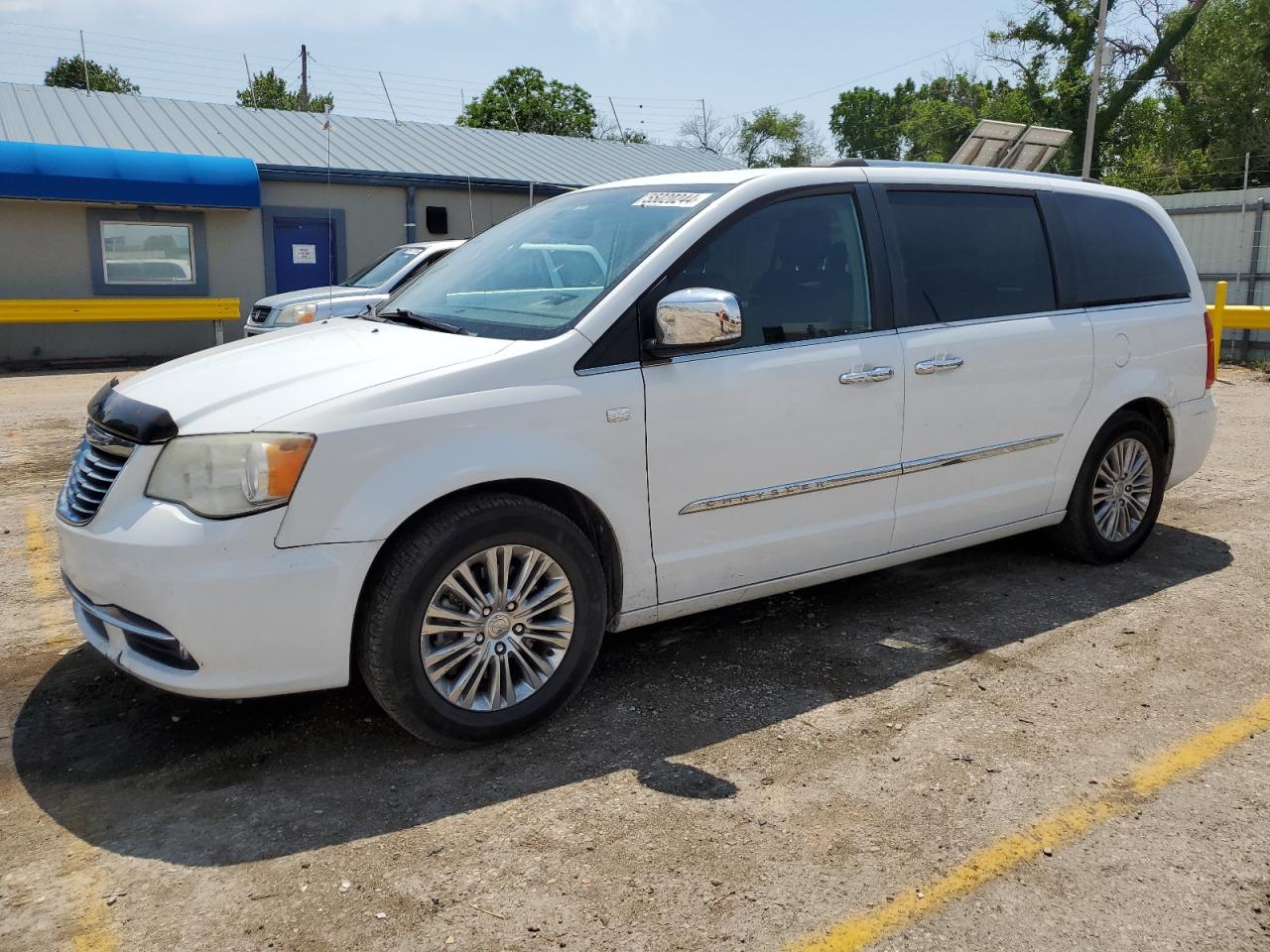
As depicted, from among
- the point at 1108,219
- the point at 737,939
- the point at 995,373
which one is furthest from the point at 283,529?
the point at 1108,219

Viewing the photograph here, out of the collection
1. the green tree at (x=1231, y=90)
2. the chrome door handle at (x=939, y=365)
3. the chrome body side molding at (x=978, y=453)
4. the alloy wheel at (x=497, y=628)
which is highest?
the green tree at (x=1231, y=90)

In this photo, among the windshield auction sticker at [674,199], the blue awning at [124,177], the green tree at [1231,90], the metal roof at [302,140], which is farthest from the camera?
the green tree at [1231,90]

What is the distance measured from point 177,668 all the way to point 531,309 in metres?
1.69

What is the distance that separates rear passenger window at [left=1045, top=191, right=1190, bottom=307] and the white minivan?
0.08ft

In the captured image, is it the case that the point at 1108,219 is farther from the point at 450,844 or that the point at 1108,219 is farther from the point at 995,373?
the point at 450,844

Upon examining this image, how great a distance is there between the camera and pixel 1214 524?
21.2ft

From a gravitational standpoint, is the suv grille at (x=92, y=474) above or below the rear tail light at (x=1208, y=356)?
below

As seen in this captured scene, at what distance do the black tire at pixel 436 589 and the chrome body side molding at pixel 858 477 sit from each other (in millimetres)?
505

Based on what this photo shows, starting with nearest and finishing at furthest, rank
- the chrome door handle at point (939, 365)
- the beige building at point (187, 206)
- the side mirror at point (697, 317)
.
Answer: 1. the side mirror at point (697, 317)
2. the chrome door handle at point (939, 365)
3. the beige building at point (187, 206)

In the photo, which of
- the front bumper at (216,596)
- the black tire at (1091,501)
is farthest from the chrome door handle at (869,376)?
the front bumper at (216,596)

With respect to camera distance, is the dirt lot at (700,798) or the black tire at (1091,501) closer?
the dirt lot at (700,798)

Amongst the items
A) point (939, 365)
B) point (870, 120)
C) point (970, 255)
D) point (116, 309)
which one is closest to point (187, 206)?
point (116, 309)

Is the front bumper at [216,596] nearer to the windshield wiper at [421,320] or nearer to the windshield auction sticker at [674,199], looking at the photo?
the windshield wiper at [421,320]

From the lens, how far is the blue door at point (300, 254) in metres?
18.9
